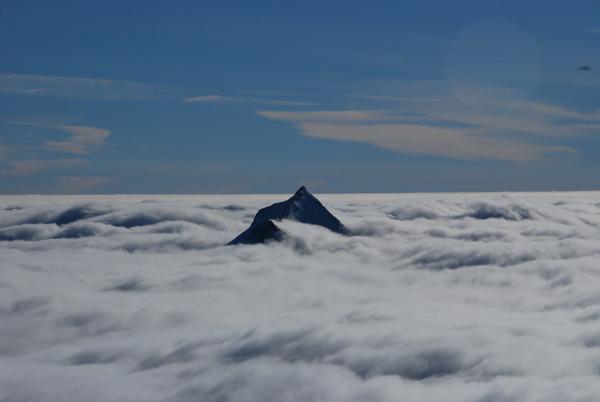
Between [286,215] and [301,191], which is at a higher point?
[301,191]

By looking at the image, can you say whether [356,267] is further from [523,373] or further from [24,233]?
[24,233]

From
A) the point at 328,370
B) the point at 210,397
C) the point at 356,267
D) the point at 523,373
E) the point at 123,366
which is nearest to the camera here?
the point at 523,373

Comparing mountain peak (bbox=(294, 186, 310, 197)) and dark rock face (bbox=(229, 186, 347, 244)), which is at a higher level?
mountain peak (bbox=(294, 186, 310, 197))

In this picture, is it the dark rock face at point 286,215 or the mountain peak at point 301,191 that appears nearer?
the mountain peak at point 301,191

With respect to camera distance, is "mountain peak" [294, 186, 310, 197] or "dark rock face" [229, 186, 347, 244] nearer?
"mountain peak" [294, 186, 310, 197]

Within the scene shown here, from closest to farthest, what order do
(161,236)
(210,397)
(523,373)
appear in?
(523,373) < (210,397) < (161,236)

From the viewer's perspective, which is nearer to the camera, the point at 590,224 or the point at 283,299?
the point at 283,299

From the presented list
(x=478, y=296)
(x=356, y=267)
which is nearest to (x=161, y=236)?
(x=356, y=267)

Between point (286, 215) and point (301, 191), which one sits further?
point (286, 215)
